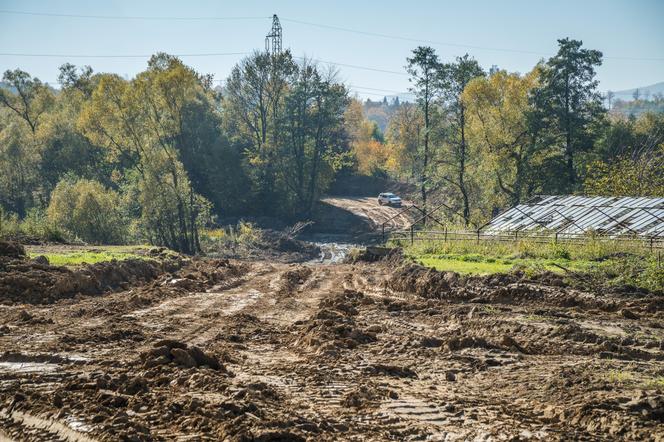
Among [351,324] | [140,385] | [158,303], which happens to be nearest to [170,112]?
[158,303]

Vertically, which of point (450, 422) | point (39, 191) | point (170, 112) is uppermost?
point (170, 112)

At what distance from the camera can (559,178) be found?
4881cm

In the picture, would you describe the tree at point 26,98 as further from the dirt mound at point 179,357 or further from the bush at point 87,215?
the dirt mound at point 179,357

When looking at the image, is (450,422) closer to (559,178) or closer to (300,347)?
(300,347)

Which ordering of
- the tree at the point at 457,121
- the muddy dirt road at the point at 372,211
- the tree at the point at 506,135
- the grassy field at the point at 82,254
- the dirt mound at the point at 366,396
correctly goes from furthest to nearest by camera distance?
the muddy dirt road at the point at 372,211
the tree at the point at 457,121
the tree at the point at 506,135
the grassy field at the point at 82,254
the dirt mound at the point at 366,396

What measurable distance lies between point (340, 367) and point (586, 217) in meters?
22.7

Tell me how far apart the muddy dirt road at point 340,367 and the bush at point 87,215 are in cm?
2495

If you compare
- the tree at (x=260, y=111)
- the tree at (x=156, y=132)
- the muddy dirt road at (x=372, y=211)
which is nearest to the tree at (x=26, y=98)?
the tree at (x=260, y=111)

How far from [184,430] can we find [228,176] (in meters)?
57.8

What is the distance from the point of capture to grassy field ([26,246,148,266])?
84.7ft

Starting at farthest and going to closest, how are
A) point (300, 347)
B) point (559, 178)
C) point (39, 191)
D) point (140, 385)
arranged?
point (39, 191), point (559, 178), point (300, 347), point (140, 385)

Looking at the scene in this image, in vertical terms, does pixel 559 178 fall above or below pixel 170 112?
below

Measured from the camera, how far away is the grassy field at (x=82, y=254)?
2583 cm

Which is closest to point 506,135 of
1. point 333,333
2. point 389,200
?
point 389,200
